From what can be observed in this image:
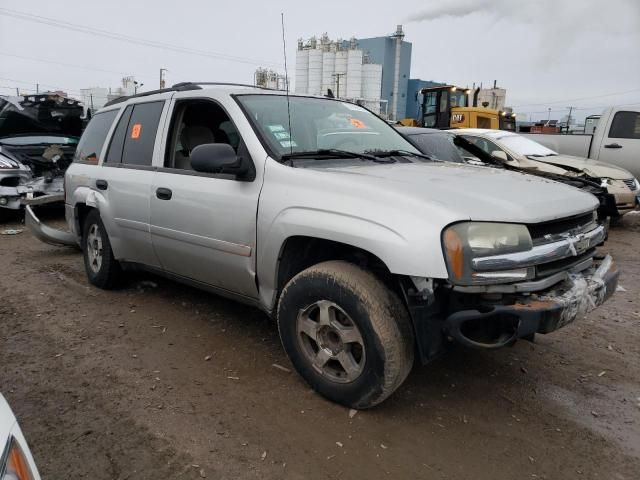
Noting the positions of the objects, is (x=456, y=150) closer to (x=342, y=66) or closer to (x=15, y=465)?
(x=15, y=465)

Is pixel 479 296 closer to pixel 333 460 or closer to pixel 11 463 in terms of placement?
pixel 333 460

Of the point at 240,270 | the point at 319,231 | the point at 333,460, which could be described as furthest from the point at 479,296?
the point at 240,270

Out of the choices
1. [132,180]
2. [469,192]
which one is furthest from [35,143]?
[469,192]

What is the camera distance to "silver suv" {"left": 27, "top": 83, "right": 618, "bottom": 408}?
2428mm

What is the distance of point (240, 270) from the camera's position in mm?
3289

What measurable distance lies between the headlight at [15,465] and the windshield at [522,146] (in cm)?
850

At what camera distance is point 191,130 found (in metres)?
4.02

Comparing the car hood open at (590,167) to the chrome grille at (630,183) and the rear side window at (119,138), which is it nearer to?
the chrome grille at (630,183)

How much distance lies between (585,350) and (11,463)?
3.66 m

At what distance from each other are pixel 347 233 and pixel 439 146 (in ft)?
15.4

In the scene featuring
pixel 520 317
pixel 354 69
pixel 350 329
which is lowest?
pixel 350 329

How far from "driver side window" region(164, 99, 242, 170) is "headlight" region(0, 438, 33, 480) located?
2.65 meters

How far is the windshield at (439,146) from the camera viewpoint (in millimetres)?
6672

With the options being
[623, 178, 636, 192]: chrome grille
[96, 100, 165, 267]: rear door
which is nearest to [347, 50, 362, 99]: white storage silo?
[623, 178, 636, 192]: chrome grille
